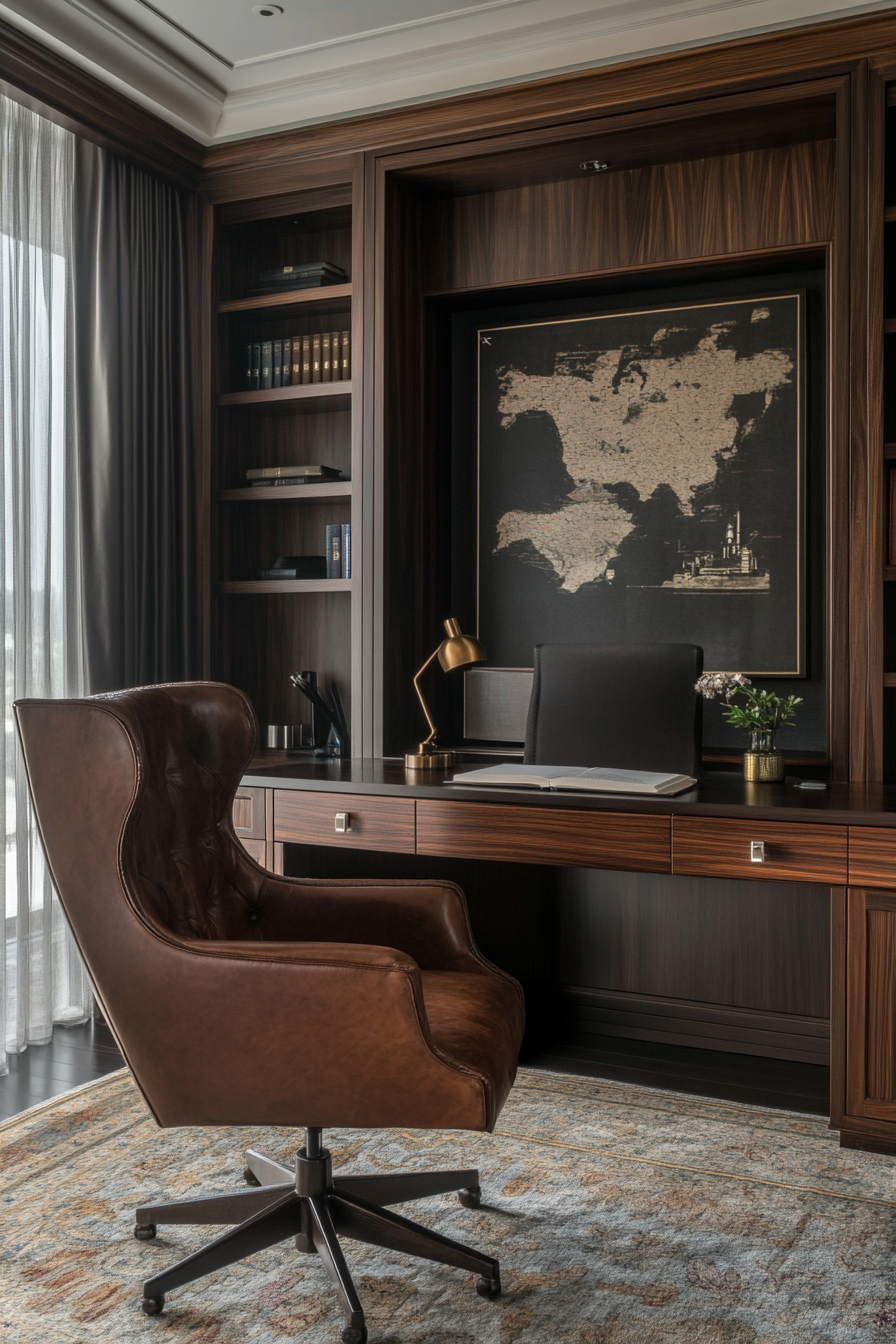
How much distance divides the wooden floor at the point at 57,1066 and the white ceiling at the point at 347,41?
2.68 m

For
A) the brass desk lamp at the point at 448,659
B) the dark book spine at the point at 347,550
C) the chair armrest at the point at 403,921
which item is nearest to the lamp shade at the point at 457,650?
the brass desk lamp at the point at 448,659

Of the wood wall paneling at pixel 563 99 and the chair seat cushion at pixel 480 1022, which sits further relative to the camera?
the wood wall paneling at pixel 563 99

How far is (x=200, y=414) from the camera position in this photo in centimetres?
366

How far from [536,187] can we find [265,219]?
908 mm

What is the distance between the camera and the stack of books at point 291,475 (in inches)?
140

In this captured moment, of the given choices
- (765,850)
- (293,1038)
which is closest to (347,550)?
(765,850)

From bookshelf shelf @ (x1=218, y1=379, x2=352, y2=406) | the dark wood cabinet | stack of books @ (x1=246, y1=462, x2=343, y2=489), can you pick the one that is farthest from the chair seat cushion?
bookshelf shelf @ (x1=218, y1=379, x2=352, y2=406)

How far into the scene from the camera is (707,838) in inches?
97.5

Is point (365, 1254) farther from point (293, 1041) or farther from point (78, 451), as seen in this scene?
point (78, 451)

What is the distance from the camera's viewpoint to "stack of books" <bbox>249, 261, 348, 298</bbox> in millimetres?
3527

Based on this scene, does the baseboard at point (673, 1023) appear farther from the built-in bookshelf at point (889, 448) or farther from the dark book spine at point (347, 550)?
the dark book spine at point (347, 550)

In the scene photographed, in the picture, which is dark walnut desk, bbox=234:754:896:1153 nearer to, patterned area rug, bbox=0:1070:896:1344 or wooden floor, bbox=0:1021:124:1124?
patterned area rug, bbox=0:1070:896:1344

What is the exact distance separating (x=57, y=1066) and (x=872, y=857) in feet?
6.89

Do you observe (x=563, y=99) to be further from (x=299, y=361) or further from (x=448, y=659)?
(x=448, y=659)
